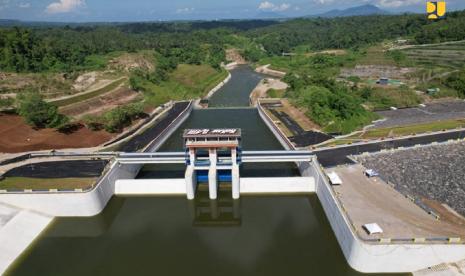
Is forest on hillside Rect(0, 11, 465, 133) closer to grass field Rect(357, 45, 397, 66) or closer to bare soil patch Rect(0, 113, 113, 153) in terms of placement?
grass field Rect(357, 45, 397, 66)

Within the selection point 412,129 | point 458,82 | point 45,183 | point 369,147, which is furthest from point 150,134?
point 458,82

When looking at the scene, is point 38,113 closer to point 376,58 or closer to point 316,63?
point 316,63

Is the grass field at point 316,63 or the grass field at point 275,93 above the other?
the grass field at point 316,63

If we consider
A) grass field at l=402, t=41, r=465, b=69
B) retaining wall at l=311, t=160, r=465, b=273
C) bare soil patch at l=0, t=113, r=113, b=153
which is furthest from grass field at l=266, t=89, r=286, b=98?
retaining wall at l=311, t=160, r=465, b=273

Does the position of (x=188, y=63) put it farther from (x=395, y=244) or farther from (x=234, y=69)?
(x=395, y=244)

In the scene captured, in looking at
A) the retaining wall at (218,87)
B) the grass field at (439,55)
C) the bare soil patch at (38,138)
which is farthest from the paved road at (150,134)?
the grass field at (439,55)

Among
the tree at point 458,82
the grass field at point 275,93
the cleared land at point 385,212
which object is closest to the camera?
the cleared land at point 385,212

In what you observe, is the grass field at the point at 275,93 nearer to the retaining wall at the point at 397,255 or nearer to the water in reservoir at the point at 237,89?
the water in reservoir at the point at 237,89
